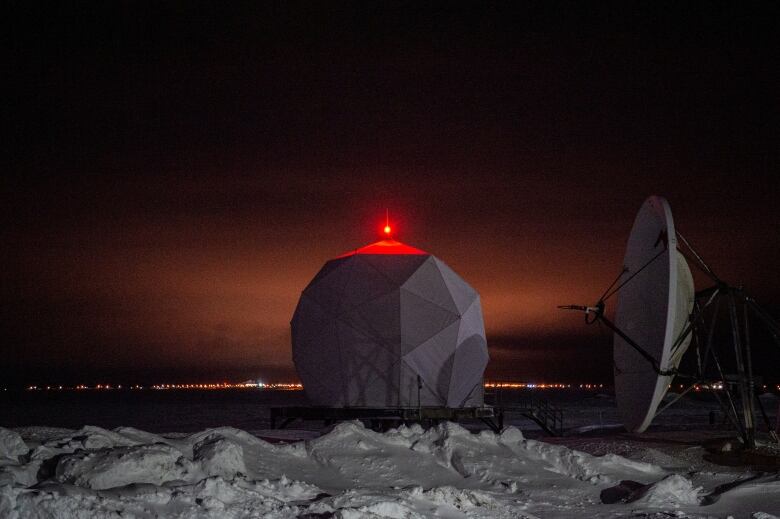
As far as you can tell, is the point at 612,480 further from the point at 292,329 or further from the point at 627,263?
the point at 292,329

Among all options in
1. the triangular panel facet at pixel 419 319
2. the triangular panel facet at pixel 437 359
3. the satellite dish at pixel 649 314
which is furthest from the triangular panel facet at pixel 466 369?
the satellite dish at pixel 649 314

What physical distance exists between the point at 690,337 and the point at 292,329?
17.3 m

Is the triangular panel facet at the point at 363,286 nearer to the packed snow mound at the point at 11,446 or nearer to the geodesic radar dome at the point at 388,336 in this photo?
the geodesic radar dome at the point at 388,336

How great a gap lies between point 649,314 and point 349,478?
8.38 m

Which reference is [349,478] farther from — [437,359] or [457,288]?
[457,288]

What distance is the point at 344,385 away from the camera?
104 ft

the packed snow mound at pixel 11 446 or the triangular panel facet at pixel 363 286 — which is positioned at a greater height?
the triangular panel facet at pixel 363 286

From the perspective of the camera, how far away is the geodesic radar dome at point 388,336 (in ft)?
103

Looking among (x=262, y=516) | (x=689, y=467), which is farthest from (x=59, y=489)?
(x=689, y=467)

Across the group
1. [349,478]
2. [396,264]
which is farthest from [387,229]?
[349,478]

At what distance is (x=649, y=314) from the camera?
19500 mm

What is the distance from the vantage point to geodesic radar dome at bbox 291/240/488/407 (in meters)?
31.4

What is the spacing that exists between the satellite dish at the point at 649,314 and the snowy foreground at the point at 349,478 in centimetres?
144

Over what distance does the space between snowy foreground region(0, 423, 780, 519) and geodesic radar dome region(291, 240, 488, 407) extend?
41.3 ft
